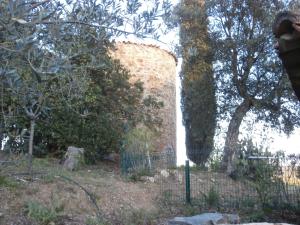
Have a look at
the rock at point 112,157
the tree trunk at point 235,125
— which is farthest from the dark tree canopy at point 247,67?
the rock at point 112,157

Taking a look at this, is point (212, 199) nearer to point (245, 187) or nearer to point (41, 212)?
point (245, 187)

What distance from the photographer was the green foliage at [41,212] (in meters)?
7.93

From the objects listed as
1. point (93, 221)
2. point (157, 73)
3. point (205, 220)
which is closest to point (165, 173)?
point (205, 220)

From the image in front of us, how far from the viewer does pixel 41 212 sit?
810cm

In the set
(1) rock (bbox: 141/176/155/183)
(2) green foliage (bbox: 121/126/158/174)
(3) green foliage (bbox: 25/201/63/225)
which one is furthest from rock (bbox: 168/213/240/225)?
(2) green foliage (bbox: 121/126/158/174)

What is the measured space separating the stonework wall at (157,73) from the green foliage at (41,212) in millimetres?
11963

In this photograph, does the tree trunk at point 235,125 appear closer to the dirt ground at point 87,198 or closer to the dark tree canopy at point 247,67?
the dark tree canopy at point 247,67

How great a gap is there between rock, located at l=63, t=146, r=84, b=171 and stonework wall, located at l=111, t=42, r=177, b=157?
667 cm

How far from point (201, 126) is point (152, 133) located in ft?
7.54

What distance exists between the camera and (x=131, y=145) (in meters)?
16.1

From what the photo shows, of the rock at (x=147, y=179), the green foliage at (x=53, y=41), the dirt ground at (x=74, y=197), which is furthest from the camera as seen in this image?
the rock at (x=147, y=179)

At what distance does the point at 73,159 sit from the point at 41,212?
537 cm

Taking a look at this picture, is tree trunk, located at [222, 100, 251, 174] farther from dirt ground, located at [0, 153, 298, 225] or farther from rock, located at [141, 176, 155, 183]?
rock, located at [141, 176, 155, 183]

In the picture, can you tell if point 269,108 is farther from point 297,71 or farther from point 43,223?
point 43,223
